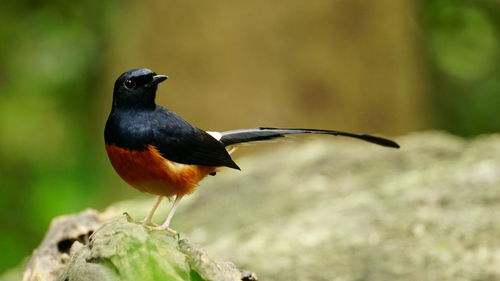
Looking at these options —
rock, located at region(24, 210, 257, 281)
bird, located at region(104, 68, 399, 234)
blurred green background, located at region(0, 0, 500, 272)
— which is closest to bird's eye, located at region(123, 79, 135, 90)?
bird, located at region(104, 68, 399, 234)

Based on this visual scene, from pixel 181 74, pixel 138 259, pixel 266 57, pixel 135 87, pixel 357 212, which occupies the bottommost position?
pixel 138 259

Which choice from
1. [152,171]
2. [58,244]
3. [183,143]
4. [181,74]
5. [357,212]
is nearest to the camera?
[152,171]

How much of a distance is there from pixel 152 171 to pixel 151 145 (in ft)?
0.32

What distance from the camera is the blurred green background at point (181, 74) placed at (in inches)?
320

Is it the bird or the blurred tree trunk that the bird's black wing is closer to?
the bird

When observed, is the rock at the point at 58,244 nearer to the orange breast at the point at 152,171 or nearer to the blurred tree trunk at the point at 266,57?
the orange breast at the point at 152,171

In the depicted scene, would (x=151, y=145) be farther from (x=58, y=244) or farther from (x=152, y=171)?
(x=58, y=244)

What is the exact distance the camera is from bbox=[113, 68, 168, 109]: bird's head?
3.04 m

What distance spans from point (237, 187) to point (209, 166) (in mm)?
3194

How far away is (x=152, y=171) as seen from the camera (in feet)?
9.84

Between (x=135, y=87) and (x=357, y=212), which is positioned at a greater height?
(x=357, y=212)

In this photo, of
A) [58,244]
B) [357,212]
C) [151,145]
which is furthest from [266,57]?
[151,145]

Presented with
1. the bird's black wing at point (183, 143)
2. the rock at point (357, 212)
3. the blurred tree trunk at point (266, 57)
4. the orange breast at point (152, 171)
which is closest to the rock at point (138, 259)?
the rock at point (357, 212)

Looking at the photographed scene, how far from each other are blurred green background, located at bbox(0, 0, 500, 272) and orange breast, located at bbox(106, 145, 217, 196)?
5035 mm
